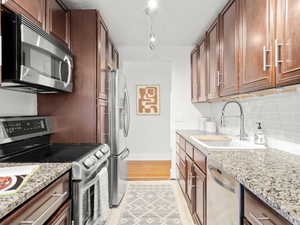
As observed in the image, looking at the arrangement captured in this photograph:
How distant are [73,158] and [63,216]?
404 millimetres

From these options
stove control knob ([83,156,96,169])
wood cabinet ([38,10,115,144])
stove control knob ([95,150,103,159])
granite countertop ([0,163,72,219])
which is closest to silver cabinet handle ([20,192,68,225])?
granite countertop ([0,163,72,219])

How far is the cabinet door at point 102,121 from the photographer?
2.48 metres

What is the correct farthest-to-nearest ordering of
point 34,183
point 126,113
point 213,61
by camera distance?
point 126,113, point 213,61, point 34,183

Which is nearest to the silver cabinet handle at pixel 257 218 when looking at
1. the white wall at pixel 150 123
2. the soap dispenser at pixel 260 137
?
the soap dispenser at pixel 260 137

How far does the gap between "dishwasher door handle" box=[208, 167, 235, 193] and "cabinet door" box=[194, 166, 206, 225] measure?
35cm

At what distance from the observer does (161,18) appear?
2820mm

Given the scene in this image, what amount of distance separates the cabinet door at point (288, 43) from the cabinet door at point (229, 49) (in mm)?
615

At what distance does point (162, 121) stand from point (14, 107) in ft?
13.3

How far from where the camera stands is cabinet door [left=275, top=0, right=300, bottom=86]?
118cm

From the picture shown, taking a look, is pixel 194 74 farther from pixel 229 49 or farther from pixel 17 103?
pixel 17 103

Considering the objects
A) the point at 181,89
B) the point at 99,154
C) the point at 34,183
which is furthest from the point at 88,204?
the point at 181,89

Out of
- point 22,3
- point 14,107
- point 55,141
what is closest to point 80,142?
point 55,141

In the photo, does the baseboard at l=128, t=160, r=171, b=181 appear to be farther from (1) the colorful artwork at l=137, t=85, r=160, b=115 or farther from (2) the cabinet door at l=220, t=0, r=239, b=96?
(2) the cabinet door at l=220, t=0, r=239, b=96

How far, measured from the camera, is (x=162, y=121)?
5781 mm
